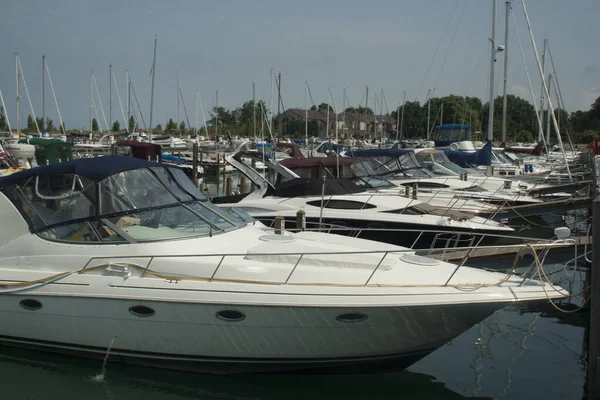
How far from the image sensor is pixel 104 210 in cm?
701

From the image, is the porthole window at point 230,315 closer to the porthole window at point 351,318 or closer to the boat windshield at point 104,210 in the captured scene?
the porthole window at point 351,318

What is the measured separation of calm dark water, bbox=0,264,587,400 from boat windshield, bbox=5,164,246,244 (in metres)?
1.59

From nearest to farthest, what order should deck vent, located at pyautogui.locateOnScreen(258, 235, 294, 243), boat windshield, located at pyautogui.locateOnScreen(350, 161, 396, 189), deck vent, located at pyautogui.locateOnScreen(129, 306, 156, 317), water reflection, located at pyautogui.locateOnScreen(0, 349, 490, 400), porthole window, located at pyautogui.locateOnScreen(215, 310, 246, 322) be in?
porthole window, located at pyautogui.locateOnScreen(215, 310, 246, 322), deck vent, located at pyautogui.locateOnScreen(129, 306, 156, 317), water reflection, located at pyautogui.locateOnScreen(0, 349, 490, 400), deck vent, located at pyautogui.locateOnScreen(258, 235, 294, 243), boat windshield, located at pyautogui.locateOnScreen(350, 161, 396, 189)

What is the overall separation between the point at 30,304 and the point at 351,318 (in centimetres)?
376

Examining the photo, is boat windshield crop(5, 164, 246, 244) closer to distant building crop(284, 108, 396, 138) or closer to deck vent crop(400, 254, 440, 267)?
deck vent crop(400, 254, 440, 267)

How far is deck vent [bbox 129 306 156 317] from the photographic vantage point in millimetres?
6328

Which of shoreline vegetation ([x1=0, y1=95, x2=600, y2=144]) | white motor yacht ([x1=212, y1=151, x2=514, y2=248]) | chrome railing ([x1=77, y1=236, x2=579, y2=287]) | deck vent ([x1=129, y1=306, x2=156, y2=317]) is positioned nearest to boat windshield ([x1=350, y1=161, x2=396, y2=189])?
white motor yacht ([x1=212, y1=151, x2=514, y2=248])

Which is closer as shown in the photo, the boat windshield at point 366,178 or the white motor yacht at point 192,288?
the white motor yacht at point 192,288

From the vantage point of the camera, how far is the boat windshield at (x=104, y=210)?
6957mm

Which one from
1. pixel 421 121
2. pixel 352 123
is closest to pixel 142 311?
pixel 352 123

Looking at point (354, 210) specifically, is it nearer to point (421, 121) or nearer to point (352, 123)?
point (352, 123)

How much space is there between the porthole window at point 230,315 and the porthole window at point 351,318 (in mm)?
1026

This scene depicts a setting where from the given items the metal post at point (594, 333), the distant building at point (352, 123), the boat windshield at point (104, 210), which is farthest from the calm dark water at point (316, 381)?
the distant building at point (352, 123)

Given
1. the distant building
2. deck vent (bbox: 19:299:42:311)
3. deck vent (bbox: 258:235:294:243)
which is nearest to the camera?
deck vent (bbox: 19:299:42:311)
